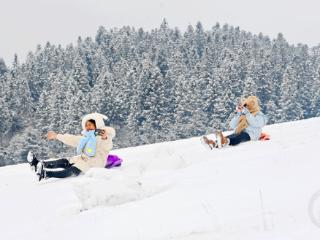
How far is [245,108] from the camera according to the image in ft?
37.1

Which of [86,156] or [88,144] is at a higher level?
[88,144]

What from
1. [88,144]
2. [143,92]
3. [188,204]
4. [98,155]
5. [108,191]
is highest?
[143,92]

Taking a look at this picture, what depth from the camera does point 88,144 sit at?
964cm

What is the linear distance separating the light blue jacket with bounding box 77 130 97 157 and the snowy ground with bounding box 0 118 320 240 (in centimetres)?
143

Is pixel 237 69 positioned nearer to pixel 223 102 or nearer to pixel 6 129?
pixel 223 102

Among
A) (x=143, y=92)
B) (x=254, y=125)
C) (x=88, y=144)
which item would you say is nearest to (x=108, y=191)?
(x=88, y=144)

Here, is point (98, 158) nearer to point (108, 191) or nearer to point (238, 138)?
point (238, 138)

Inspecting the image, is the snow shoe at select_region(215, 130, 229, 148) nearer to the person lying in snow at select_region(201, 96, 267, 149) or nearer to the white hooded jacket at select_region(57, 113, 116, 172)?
the person lying in snow at select_region(201, 96, 267, 149)

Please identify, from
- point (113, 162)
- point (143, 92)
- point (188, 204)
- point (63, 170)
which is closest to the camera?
point (188, 204)

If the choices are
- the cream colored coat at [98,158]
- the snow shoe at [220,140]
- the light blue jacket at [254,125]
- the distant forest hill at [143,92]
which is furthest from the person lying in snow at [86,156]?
the distant forest hill at [143,92]

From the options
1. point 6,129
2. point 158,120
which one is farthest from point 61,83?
point 158,120

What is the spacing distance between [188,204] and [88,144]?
4942 millimetres

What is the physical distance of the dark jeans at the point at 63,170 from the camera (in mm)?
9562

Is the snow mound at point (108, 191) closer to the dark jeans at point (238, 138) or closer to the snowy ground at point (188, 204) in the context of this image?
the snowy ground at point (188, 204)
